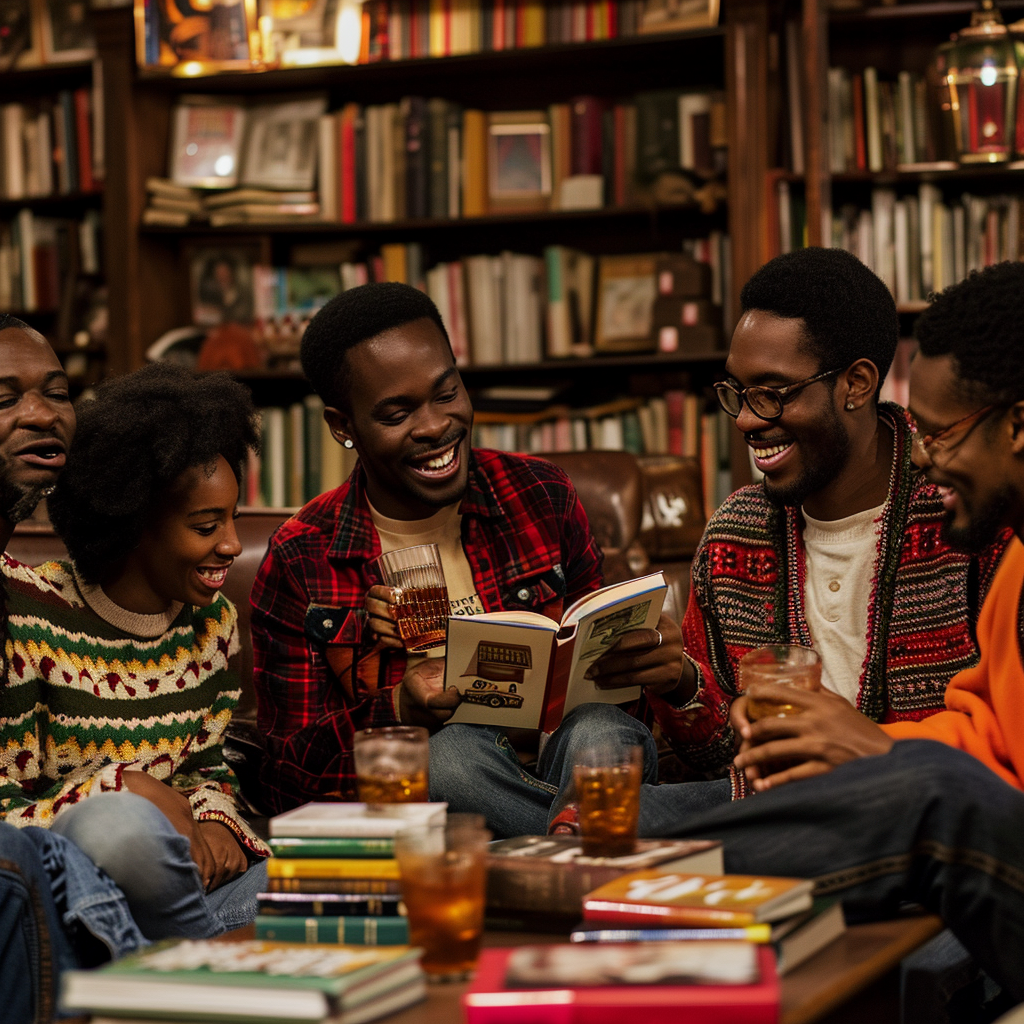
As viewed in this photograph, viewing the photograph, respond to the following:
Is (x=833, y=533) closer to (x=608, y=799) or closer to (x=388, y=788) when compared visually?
(x=608, y=799)

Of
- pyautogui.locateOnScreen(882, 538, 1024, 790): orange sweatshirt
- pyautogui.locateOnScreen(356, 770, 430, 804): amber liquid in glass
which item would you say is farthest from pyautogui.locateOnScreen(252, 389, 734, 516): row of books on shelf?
pyautogui.locateOnScreen(356, 770, 430, 804): amber liquid in glass

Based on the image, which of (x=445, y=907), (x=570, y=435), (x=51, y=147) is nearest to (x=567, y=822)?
(x=445, y=907)

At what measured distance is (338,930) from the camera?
51.5 inches

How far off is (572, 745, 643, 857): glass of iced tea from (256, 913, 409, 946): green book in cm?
26

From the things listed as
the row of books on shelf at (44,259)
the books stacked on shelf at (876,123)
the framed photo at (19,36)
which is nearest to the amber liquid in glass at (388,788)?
the books stacked on shelf at (876,123)

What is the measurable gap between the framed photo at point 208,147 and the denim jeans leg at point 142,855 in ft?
10.5

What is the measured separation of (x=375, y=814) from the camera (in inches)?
53.9

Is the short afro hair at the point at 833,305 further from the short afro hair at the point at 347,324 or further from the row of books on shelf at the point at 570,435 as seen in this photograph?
the row of books on shelf at the point at 570,435

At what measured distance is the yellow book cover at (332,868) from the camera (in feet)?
4.30

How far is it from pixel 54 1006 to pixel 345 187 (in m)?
3.29

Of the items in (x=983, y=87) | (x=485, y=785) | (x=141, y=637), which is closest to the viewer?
(x=485, y=785)

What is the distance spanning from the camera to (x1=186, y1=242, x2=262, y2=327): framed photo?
449cm

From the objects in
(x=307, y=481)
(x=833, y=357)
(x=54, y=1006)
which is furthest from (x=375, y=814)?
(x=307, y=481)

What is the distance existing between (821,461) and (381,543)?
0.77m
